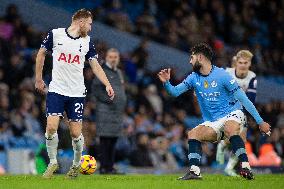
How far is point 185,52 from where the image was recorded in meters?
24.6

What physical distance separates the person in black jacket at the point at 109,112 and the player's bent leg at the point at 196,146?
3.68 metres

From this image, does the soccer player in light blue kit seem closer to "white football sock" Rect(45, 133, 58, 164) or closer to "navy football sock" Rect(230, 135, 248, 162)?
"navy football sock" Rect(230, 135, 248, 162)

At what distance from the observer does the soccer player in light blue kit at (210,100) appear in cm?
1226

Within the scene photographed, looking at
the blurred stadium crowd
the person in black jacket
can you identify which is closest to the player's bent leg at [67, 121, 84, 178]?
the person in black jacket

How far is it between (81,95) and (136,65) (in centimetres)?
962

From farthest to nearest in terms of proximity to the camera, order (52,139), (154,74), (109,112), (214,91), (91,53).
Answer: (154,74), (109,112), (91,53), (214,91), (52,139)

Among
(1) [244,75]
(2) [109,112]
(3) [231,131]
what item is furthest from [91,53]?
(2) [109,112]

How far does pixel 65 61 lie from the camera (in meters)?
12.4

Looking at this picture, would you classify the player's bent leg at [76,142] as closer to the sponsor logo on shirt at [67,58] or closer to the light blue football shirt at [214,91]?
the sponsor logo on shirt at [67,58]

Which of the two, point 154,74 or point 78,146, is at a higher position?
point 154,74

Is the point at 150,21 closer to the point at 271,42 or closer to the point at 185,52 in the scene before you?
the point at 185,52

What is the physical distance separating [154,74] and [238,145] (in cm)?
1036

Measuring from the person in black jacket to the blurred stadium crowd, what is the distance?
172cm

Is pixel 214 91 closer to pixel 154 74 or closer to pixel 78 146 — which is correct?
pixel 78 146
